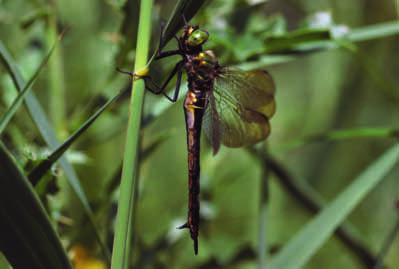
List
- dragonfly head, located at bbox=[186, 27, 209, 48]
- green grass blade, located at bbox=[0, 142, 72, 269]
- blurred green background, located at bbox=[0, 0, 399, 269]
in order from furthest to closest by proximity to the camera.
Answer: blurred green background, located at bbox=[0, 0, 399, 269] < dragonfly head, located at bbox=[186, 27, 209, 48] < green grass blade, located at bbox=[0, 142, 72, 269]

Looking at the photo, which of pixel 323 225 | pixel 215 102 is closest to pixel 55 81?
pixel 215 102

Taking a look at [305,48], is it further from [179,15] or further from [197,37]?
[179,15]

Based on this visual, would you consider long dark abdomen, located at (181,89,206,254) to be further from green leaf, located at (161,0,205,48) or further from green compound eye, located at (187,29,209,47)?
green leaf, located at (161,0,205,48)

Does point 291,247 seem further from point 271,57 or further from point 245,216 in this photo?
point 245,216

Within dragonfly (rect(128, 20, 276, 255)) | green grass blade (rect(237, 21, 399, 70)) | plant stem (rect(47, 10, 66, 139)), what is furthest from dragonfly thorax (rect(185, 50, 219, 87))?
plant stem (rect(47, 10, 66, 139))

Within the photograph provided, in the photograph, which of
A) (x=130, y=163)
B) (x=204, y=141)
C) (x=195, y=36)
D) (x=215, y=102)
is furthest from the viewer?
(x=204, y=141)

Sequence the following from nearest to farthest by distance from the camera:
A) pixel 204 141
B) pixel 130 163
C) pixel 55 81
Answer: pixel 130 163, pixel 55 81, pixel 204 141
